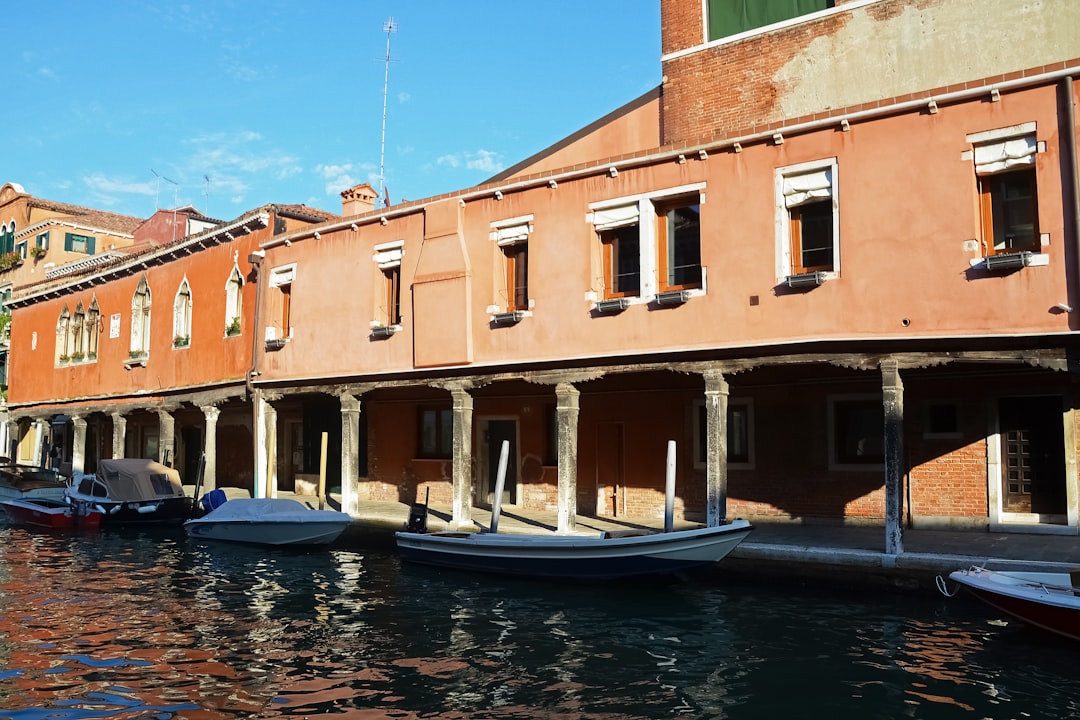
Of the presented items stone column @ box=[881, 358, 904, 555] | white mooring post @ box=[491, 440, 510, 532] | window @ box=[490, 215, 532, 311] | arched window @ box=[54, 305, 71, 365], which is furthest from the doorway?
arched window @ box=[54, 305, 71, 365]

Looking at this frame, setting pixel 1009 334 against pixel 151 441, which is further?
pixel 151 441

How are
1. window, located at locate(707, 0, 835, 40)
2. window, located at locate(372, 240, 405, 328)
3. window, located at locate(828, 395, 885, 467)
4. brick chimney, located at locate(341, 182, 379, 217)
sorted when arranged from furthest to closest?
brick chimney, located at locate(341, 182, 379, 217) < window, located at locate(372, 240, 405, 328) < window, located at locate(707, 0, 835, 40) < window, located at locate(828, 395, 885, 467)

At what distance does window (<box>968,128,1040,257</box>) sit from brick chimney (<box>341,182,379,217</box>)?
13.8 metres

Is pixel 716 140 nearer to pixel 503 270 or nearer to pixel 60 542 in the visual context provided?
pixel 503 270

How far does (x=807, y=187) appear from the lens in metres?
12.7

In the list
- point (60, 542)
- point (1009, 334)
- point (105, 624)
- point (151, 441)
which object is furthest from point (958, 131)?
point (151, 441)

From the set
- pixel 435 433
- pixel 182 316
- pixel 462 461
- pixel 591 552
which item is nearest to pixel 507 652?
pixel 591 552

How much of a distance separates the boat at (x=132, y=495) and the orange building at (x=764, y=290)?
2497mm

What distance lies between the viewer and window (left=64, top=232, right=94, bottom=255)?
124ft

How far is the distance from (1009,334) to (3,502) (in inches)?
885

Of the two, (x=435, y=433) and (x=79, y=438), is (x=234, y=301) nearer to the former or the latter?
(x=435, y=433)

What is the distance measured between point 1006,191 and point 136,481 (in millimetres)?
18723

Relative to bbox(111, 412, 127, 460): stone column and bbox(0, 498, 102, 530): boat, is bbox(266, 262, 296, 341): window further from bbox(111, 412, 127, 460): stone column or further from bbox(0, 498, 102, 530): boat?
bbox(111, 412, 127, 460): stone column

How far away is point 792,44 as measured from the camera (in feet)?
51.3
